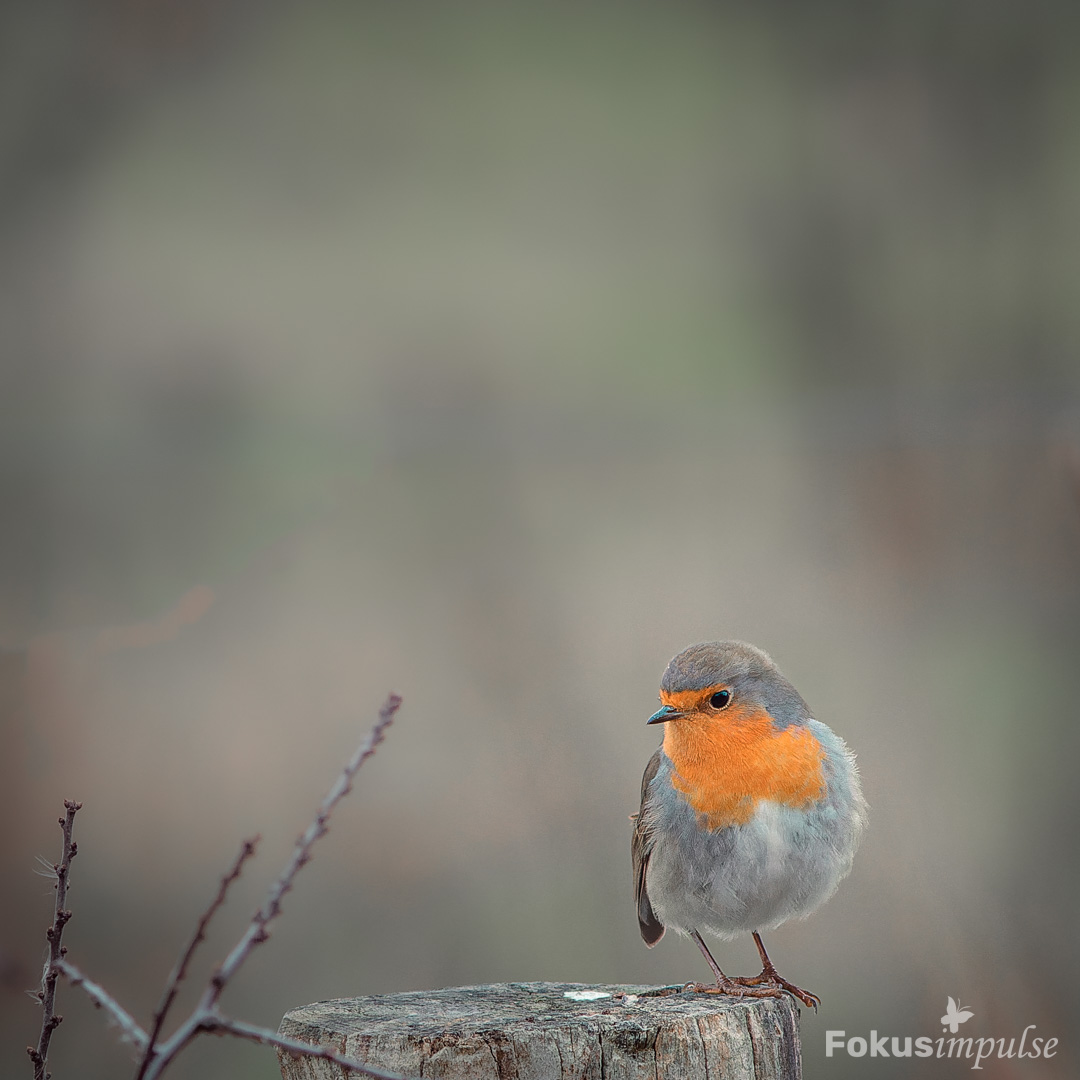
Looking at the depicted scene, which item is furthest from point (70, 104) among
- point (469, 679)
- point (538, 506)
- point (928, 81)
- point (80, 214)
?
point (928, 81)

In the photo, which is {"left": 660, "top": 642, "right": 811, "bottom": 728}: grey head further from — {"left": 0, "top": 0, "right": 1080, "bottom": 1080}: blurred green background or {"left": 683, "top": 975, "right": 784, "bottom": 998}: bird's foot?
{"left": 0, "top": 0, "right": 1080, "bottom": 1080}: blurred green background

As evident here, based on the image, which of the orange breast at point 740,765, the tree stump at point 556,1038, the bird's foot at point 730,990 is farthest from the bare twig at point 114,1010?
the orange breast at point 740,765

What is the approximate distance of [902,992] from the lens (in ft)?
14.2

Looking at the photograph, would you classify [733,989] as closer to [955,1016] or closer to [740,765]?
[740,765]

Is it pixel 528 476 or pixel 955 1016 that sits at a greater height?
pixel 528 476

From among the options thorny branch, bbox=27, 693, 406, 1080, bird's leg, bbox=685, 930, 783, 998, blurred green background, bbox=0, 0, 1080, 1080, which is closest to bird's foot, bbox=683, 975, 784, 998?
bird's leg, bbox=685, 930, 783, 998

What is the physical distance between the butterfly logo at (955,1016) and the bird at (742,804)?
2004mm

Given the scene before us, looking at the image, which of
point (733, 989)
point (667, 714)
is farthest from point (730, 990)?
point (667, 714)

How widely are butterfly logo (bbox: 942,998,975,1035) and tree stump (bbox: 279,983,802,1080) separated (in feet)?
8.03

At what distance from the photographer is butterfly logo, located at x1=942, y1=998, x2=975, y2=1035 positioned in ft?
13.0

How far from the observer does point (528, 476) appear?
17.1ft

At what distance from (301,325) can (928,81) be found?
3.51 metres

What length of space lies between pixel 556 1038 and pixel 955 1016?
2.93m

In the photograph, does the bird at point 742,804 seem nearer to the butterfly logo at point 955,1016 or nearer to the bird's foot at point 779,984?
the bird's foot at point 779,984
